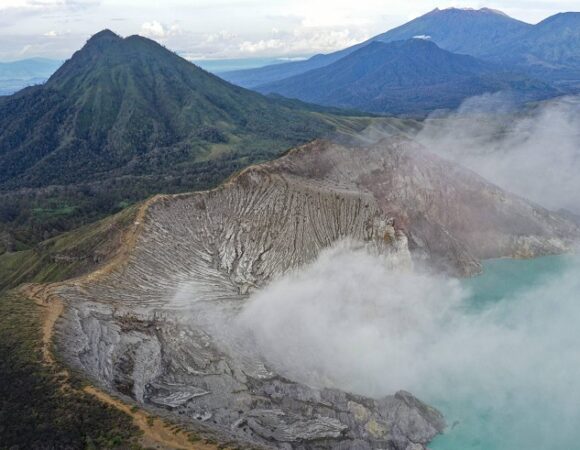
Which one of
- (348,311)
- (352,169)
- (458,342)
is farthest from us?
(352,169)

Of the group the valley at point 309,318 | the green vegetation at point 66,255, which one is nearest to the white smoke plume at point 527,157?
the valley at point 309,318

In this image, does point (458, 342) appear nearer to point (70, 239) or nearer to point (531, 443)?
point (531, 443)

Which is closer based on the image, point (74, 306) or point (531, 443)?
point (531, 443)

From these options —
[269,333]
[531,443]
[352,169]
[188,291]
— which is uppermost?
[352,169]

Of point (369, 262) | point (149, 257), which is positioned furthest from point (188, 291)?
point (369, 262)

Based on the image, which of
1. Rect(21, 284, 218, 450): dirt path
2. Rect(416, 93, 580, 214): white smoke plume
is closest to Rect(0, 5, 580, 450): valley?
Rect(21, 284, 218, 450): dirt path

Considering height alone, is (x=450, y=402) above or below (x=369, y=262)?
below

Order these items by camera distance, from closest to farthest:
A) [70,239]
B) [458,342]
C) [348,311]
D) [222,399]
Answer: [222,399] → [458,342] → [348,311] → [70,239]
